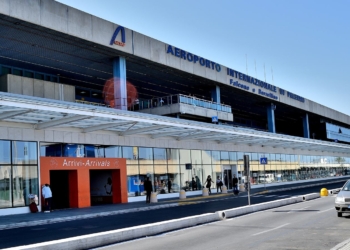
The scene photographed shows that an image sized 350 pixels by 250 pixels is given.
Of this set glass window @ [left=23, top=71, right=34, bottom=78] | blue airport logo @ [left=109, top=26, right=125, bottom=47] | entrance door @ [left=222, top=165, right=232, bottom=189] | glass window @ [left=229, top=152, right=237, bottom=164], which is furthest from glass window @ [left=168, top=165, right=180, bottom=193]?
glass window @ [left=23, top=71, right=34, bottom=78]

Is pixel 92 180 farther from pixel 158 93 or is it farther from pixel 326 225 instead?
pixel 326 225

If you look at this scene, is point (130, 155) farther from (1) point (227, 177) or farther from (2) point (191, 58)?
(1) point (227, 177)

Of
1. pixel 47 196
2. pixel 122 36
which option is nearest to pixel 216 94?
pixel 122 36

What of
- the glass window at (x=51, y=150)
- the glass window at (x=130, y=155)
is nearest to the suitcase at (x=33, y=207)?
the glass window at (x=51, y=150)

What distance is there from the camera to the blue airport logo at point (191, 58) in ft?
123

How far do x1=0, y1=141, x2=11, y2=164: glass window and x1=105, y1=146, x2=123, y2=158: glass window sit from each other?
783 cm

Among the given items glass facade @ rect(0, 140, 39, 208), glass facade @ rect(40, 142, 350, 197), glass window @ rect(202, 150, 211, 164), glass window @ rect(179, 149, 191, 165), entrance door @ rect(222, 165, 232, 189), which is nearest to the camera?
glass facade @ rect(0, 140, 39, 208)

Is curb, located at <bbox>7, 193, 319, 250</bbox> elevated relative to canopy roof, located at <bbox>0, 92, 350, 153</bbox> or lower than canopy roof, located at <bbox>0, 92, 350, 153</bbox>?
lower

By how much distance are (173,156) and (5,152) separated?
16231mm

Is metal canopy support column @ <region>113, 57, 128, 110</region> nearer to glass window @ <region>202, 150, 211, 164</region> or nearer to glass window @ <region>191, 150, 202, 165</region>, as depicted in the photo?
glass window @ <region>191, 150, 202, 165</region>

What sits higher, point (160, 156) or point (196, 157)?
point (160, 156)

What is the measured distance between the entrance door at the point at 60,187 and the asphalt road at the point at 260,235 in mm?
15070

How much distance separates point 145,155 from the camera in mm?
34688

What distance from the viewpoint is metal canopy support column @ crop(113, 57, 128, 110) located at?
3259cm
